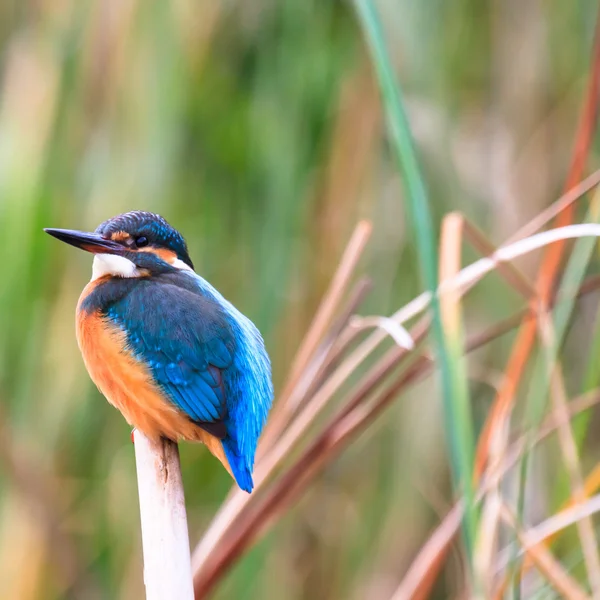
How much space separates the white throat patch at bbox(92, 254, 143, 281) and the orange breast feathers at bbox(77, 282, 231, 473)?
32mm

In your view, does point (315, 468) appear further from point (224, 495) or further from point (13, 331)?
point (13, 331)

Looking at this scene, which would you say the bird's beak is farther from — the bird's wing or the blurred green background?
the blurred green background

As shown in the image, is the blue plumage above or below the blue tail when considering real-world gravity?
above

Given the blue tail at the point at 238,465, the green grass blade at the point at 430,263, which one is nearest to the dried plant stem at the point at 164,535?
the blue tail at the point at 238,465

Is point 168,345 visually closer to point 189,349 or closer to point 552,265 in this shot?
point 189,349

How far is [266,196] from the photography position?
169 centimetres

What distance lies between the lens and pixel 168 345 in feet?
3.75

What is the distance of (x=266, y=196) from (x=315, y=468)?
63 centimetres

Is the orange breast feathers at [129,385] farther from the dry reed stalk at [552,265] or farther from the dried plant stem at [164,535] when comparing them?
the dry reed stalk at [552,265]

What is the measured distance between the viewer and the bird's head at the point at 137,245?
1.22 meters

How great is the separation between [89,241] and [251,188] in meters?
0.60

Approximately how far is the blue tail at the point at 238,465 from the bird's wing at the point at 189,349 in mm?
18

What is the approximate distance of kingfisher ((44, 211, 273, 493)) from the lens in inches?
43.6

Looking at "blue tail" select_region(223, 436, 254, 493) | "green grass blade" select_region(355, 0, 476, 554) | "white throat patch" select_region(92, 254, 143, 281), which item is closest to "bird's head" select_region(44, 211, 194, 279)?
"white throat patch" select_region(92, 254, 143, 281)
